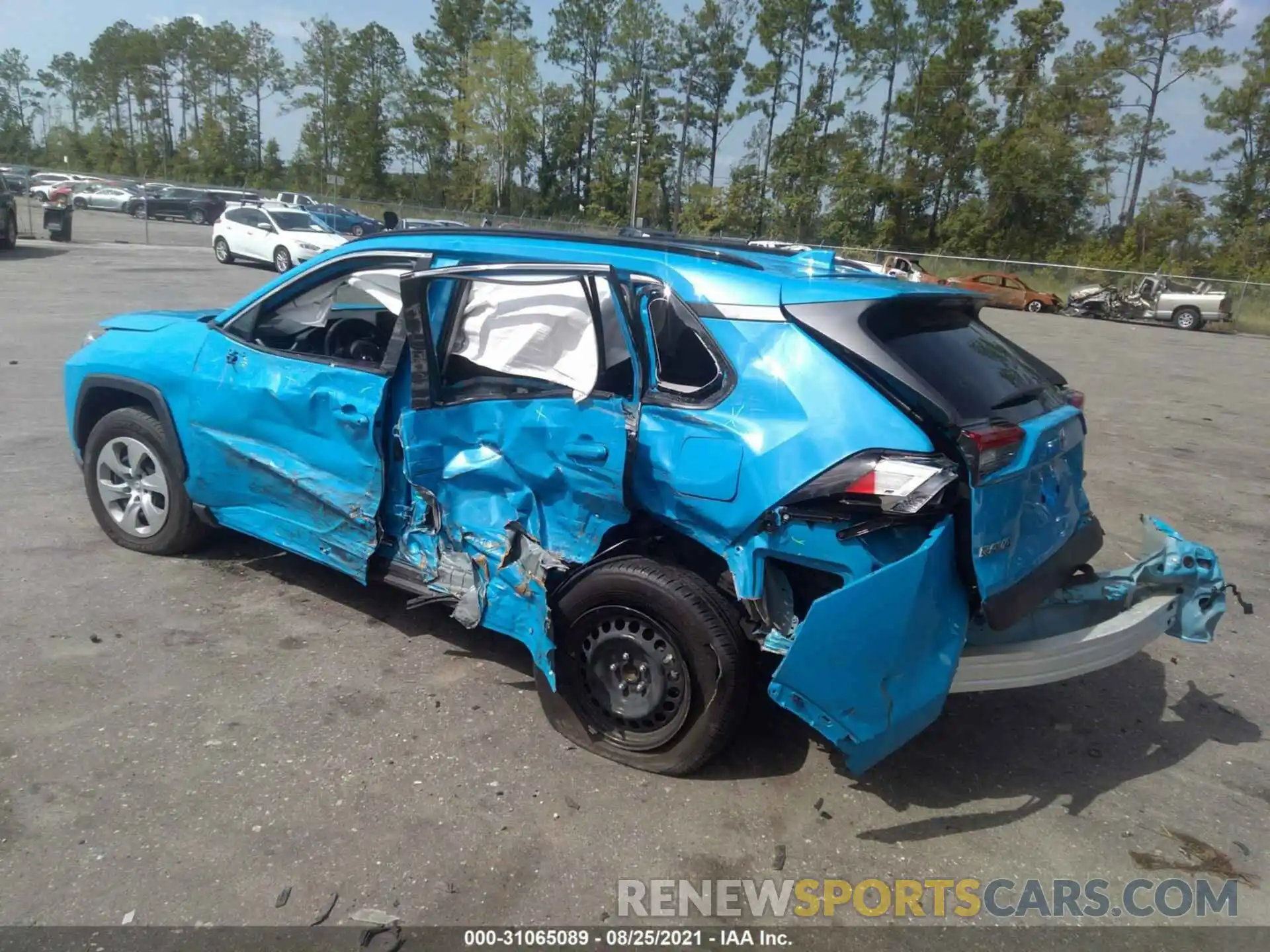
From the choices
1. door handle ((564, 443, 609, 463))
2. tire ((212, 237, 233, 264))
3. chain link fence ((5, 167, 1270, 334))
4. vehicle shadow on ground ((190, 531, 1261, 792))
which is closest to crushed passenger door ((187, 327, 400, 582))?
vehicle shadow on ground ((190, 531, 1261, 792))

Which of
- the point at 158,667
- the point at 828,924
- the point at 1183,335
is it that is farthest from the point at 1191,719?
the point at 1183,335

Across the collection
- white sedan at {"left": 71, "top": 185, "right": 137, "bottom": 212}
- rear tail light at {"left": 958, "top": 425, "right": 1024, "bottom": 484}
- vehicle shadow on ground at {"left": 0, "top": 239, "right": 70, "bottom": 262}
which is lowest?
vehicle shadow on ground at {"left": 0, "top": 239, "right": 70, "bottom": 262}

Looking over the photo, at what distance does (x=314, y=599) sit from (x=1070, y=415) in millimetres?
3618

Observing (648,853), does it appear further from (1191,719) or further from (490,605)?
(1191,719)

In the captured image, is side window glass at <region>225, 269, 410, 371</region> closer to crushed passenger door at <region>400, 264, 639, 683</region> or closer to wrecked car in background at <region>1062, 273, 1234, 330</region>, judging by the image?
crushed passenger door at <region>400, 264, 639, 683</region>

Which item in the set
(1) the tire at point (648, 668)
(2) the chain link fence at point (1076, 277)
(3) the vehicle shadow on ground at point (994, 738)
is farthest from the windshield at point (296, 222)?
(1) the tire at point (648, 668)

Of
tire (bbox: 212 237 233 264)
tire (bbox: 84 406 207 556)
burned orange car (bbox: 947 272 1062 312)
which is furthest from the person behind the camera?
burned orange car (bbox: 947 272 1062 312)

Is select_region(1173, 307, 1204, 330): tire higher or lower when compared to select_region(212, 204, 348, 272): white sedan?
lower

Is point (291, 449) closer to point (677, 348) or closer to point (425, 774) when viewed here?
point (425, 774)

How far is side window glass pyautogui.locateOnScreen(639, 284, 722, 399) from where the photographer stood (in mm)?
3268

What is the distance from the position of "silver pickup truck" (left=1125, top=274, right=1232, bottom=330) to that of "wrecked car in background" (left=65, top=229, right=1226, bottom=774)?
32.2 m

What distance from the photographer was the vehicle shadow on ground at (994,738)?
11.2 feet

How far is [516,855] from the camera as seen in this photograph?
2.95 metres

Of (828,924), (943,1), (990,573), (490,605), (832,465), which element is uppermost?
(943,1)
